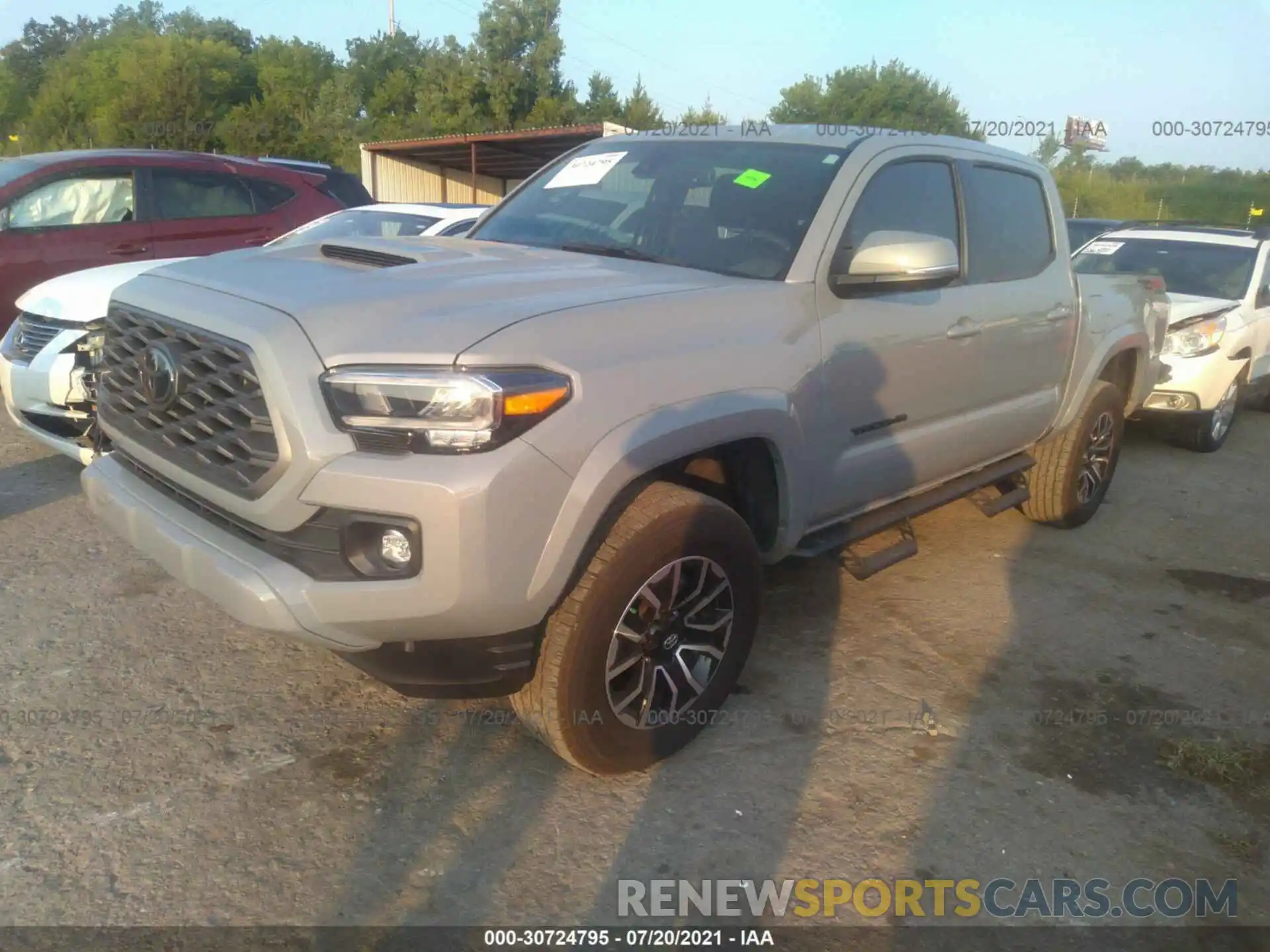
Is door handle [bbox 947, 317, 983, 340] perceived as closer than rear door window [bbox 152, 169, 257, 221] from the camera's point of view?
Yes

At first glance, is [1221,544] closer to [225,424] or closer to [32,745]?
[225,424]

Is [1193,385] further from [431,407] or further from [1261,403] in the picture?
[431,407]

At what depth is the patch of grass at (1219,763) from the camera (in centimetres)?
326

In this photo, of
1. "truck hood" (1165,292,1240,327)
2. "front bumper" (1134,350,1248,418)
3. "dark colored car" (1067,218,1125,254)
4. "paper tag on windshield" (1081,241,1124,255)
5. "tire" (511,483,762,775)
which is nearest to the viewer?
"tire" (511,483,762,775)

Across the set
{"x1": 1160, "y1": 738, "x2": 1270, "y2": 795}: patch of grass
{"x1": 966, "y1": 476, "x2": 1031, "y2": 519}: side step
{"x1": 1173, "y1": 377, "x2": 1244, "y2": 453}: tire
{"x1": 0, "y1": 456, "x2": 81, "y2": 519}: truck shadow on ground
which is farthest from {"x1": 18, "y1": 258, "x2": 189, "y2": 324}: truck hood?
{"x1": 1173, "y1": 377, "x2": 1244, "y2": 453}: tire

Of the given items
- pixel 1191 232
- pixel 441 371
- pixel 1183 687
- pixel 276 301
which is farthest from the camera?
pixel 1191 232

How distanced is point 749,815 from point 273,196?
6.98 metres

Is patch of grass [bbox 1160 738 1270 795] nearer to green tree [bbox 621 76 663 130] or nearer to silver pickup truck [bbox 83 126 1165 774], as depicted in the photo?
silver pickup truck [bbox 83 126 1165 774]

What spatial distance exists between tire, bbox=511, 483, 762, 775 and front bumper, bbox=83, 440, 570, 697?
→ 159 mm

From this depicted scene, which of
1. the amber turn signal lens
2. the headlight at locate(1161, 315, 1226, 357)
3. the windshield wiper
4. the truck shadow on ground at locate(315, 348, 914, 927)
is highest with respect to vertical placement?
the windshield wiper

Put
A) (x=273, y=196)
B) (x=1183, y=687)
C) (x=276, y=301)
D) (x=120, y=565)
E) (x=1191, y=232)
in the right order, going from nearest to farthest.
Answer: (x=276, y=301) → (x=1183, y=687) → (x=120, y=565) → (x=273, y=196) → (x=1191, y=232)

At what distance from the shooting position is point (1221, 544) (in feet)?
18.8

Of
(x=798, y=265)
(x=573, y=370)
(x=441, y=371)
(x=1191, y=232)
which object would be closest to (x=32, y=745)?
(x=441, y=371)

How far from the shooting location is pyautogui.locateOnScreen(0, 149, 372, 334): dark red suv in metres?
6.92
